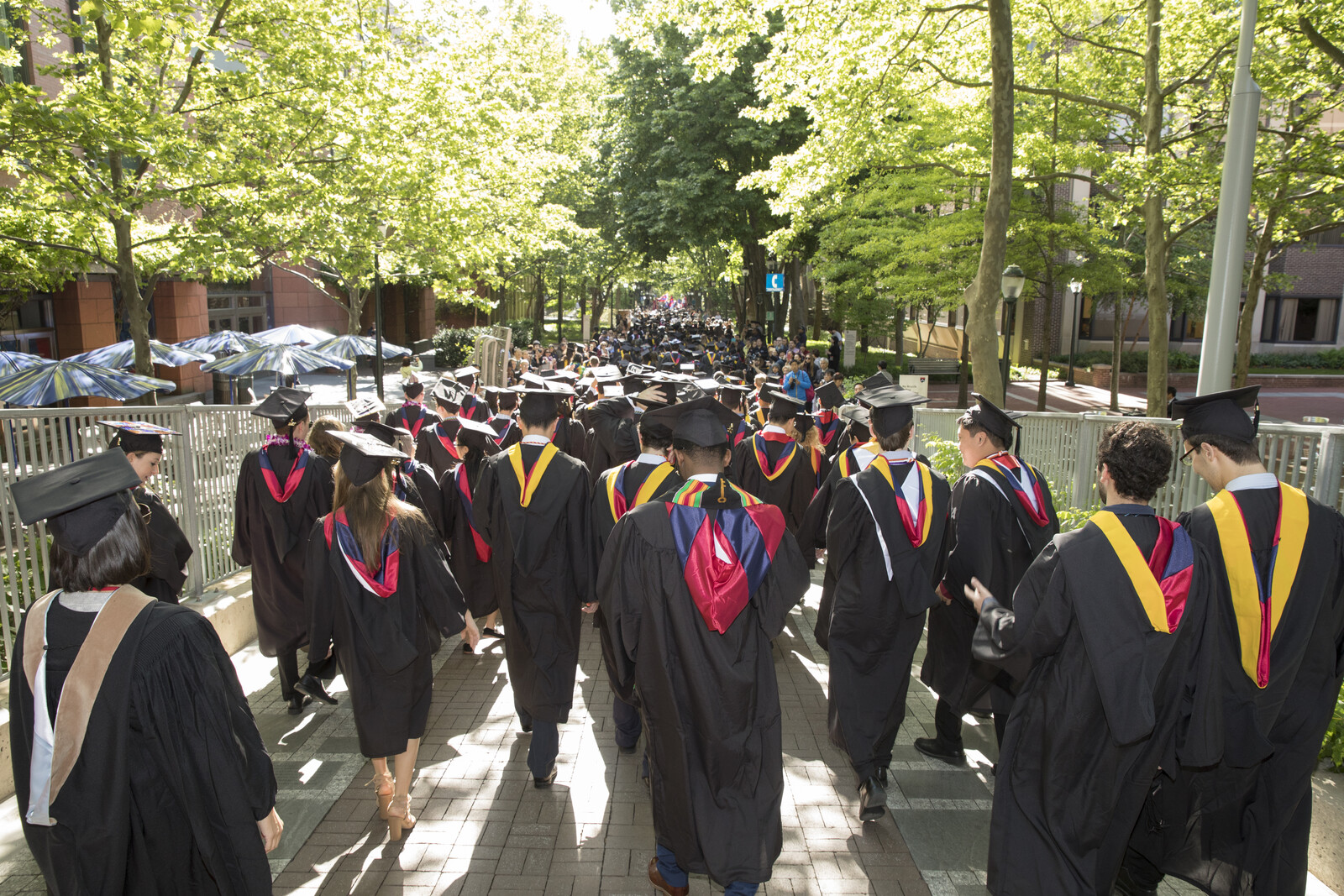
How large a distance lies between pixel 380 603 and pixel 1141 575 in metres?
3.01

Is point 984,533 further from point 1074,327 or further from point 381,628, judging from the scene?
point 1074,327

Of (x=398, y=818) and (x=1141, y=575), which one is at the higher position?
(x=1141, y=575)

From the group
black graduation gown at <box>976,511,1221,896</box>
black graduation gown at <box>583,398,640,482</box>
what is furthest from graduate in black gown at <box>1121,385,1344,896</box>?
black graduation gown at <box>583,398,640,482</box>

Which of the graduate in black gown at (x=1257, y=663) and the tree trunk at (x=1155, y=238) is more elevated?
the tree trunk at (x=1155, y=238)

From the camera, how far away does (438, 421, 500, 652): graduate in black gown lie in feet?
19.5

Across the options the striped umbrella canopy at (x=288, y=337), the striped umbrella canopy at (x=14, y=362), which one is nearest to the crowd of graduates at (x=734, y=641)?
the striped umbrella canopy at (x=14, y=362)

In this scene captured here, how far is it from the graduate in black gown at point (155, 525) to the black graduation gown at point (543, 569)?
1578 millimetres

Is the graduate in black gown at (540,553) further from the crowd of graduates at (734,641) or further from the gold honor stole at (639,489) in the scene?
the gold honor stole at (639,489)

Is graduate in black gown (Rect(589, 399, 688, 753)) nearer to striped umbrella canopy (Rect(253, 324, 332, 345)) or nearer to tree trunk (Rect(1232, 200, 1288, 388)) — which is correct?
striped umbrella canopy (Rect(253, 324, 332, 345))

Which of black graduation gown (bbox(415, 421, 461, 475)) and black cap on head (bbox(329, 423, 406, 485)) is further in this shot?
black graduation gown (bbox(415, 421, 461, 475))

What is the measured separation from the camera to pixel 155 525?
429cm

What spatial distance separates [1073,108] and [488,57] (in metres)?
16.9

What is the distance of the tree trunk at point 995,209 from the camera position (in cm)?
805

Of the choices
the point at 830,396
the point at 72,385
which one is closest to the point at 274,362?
the point at 72,385
